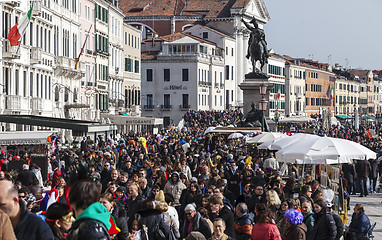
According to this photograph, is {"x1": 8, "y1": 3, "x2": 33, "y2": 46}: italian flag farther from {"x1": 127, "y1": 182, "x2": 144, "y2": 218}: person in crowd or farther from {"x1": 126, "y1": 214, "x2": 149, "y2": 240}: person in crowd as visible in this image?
{"x1": 126, "y1": 214, "x2": 149, "y2": 240}: person in crowd

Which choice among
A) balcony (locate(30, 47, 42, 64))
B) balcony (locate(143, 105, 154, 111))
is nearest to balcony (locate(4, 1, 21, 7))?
balcony (locate(30, 47, 42, 64))

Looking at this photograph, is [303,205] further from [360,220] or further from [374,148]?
[374,148]

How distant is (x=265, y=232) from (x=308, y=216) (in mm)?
1835

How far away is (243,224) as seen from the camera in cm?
1106

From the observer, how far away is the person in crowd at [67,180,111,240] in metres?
6.23

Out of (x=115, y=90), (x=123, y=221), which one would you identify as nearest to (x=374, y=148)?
(x=123, y=221)

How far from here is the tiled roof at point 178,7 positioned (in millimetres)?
107750

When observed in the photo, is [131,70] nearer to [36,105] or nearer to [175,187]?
[36,105]

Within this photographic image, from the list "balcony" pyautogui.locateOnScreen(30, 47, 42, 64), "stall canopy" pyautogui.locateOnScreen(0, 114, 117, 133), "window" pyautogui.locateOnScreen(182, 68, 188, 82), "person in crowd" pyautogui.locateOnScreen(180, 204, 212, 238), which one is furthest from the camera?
"window" pyautogui.locateOnScreen(182, 68, 188, 82)

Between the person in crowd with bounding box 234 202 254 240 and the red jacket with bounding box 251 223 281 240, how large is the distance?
53 centimetres

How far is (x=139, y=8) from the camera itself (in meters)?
108

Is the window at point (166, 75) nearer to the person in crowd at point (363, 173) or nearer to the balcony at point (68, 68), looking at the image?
the balcony at point (68, 68)

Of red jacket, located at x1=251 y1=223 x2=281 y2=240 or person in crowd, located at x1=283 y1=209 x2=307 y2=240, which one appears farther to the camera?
person in crowd, located at x1=283 y1=209 x2=307 y2=240

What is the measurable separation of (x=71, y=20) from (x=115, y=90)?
16.9m
